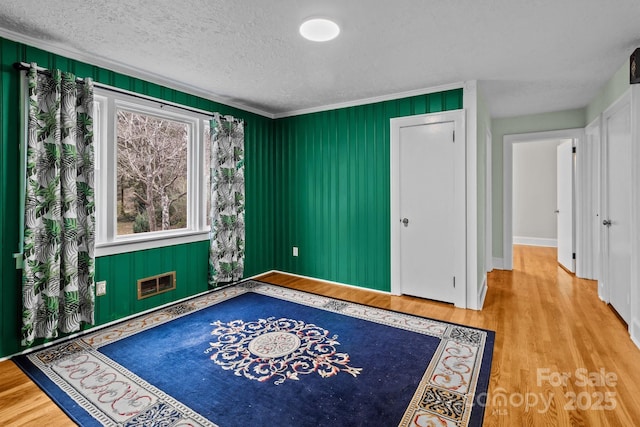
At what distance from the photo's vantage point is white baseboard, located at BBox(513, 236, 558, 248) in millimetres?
7296

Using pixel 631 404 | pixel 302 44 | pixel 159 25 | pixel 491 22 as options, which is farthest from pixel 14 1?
pixel 631 404

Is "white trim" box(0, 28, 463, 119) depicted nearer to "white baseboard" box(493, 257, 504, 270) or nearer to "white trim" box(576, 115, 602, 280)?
"white trim" box(576, 115, 602, 280)

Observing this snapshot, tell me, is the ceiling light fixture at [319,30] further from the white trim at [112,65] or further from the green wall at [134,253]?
the green wall at [134,253]

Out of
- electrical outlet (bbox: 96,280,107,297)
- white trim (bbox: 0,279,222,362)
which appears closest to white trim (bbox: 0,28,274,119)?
electrical outlet (bbox: 96,280,107,297)

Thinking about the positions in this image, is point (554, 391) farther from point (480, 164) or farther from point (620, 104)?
point (620, 104)

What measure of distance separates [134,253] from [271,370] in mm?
1925

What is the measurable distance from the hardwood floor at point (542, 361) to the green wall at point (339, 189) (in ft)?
1.39

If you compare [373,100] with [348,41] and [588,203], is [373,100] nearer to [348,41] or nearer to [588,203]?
[348,41]

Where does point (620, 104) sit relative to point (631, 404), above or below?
above

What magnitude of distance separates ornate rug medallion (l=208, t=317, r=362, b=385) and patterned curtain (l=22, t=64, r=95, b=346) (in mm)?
1232

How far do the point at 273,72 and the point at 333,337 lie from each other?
2.57 metres

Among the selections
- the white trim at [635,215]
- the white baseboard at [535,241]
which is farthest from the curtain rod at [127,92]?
the white baseboard at [535,241]

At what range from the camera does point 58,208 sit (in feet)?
8.36

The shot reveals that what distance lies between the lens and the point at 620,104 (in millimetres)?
3082
